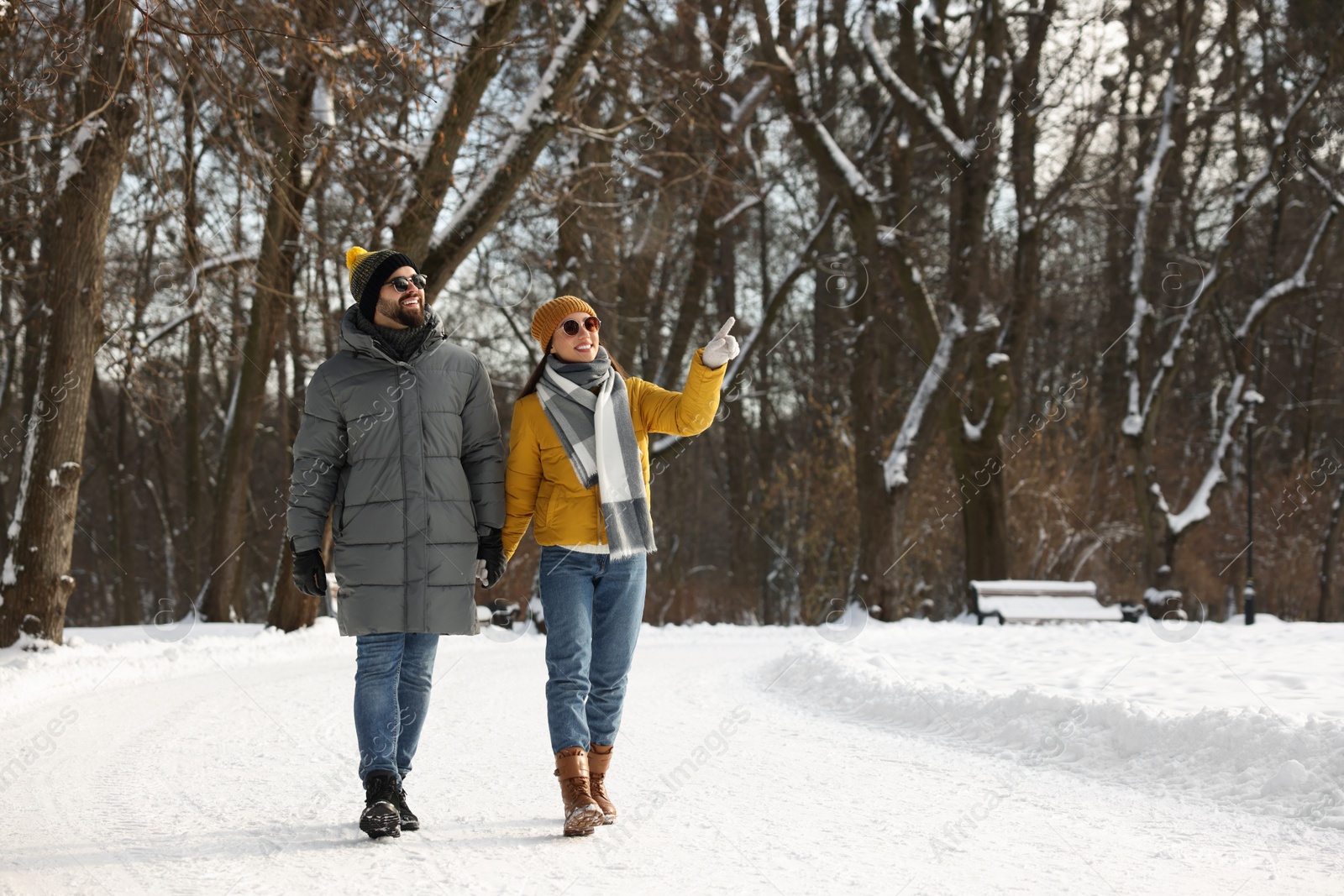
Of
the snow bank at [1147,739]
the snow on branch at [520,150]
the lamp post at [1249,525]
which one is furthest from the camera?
the lamp post at [1249,525]

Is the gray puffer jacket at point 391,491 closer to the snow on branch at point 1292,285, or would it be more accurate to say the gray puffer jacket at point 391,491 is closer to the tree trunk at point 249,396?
the tree trunk at point 249,396

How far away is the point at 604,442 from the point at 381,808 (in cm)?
146

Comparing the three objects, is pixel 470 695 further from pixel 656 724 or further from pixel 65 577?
pixel 65 577

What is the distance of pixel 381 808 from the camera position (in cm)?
416

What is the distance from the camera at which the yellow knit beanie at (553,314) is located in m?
4.64

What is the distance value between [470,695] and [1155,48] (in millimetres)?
→ 17463

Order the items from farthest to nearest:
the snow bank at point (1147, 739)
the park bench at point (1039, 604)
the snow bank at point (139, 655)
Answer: the park bench at point (1039, 604), the snow bank at point (139, 655), the snow bank at point (1147, 739)

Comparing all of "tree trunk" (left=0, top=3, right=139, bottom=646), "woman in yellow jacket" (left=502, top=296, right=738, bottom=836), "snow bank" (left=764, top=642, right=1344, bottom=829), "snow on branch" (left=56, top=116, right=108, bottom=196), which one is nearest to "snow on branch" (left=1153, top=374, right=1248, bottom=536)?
"snow bank" (left=764, top=642, right=1344, bottom=829)

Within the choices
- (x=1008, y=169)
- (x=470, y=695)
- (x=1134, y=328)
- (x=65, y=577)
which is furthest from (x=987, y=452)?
(x=65, y=577)

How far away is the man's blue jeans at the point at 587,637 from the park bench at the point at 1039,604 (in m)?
11.1

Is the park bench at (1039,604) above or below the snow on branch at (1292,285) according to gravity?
below

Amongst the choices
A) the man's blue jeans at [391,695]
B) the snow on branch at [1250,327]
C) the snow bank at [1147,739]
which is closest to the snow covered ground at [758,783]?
the snow bank at [1147,739]

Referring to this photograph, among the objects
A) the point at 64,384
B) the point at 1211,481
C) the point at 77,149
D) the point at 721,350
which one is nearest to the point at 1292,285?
the point at 1211,481

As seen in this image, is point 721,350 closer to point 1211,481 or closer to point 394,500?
point 394,500
